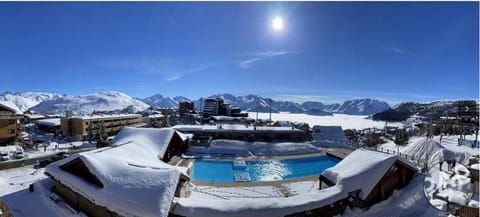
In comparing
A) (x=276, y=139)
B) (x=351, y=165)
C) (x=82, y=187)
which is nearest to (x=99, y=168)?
(x=82, y=187)

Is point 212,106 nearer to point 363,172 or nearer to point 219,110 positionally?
point 219,110

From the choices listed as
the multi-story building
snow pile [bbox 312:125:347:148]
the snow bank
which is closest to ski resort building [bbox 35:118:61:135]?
the snow bank

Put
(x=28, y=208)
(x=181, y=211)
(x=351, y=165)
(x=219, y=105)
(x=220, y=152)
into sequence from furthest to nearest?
(x=219, y=105), (x=220, y=152), (x=351, y=165), (x=28, y=208), (x=181, y=211)

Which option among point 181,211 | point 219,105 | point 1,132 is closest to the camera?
point 181,211

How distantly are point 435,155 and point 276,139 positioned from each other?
47.1ft

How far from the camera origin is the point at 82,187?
32.1ft

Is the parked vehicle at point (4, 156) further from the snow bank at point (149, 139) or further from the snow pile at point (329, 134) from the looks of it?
the snow pile at point (329, 134)

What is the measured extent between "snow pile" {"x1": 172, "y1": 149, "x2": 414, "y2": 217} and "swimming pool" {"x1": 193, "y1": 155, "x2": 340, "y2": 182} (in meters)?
5.68

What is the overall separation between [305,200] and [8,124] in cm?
2994

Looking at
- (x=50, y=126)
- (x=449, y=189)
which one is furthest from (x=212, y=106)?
(x=449, y=189)

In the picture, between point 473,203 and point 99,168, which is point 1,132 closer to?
point 99,168

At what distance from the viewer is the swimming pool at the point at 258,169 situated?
16.5 m

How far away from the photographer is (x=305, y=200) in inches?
374

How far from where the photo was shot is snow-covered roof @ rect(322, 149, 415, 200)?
1046cm
